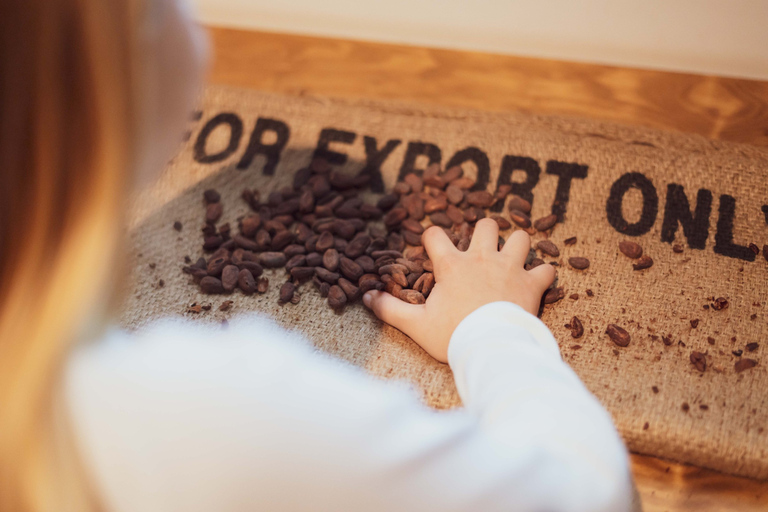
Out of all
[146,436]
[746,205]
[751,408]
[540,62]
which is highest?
[540,62]

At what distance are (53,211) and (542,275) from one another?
0.61 metres

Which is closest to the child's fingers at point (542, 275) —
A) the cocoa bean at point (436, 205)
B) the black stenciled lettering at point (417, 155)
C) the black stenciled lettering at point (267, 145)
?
the cocoa bean at point (436, 205)

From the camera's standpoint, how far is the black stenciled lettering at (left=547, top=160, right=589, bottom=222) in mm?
914

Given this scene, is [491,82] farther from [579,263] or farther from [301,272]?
[301,272]

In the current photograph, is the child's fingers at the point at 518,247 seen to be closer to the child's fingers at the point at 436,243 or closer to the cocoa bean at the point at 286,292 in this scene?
the child's fingers at the point at 436,243

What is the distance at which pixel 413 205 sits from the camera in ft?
3.09

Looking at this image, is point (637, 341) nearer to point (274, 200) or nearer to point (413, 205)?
point (413, 205)

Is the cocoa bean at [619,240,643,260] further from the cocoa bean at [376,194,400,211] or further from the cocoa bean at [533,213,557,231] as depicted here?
the cocoa bean at [376,194,400,211]

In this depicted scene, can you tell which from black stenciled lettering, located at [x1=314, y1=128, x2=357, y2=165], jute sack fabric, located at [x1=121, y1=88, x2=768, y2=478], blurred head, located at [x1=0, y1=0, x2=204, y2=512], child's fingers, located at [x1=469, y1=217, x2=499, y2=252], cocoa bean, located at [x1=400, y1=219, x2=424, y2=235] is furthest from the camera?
black stenciled lettering, located at [x1=314, y1=128, x2=357, y2=165]

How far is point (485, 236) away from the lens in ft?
2.69

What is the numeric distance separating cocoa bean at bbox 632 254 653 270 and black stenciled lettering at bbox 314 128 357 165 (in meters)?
0.53

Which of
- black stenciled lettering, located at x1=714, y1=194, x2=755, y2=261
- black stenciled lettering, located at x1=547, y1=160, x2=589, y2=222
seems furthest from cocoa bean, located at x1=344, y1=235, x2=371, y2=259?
black stenciled lettering, located at x1=714, y1=194, x2=755, y2=261

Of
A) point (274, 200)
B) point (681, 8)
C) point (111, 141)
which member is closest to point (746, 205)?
point (681, 8)

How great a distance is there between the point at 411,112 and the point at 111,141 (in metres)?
0.72
